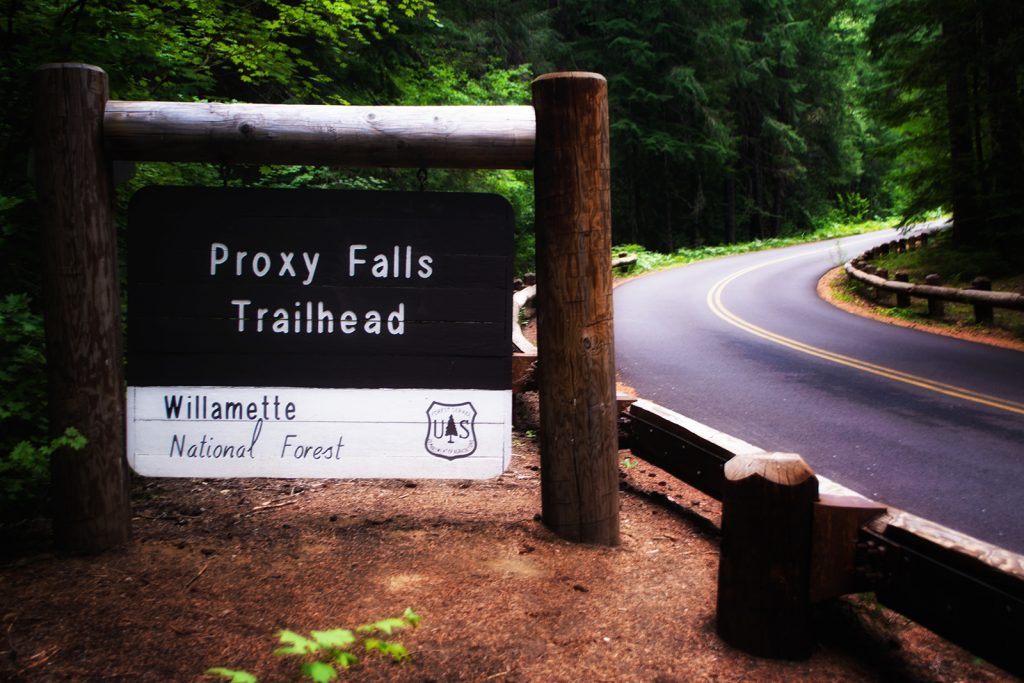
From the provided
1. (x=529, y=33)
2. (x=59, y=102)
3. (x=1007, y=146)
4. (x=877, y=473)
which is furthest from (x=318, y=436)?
(x=529, y=33)

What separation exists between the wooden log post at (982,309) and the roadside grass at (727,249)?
591 inches

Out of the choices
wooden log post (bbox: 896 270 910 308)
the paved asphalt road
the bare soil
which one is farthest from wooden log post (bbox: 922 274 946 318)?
the bare soil

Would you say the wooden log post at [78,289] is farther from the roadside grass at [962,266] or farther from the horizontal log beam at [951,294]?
the roadside grass at [962,266]

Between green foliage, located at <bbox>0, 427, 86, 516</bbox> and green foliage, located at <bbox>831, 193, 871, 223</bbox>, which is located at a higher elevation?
green foliage, located at <bbox>831, 193, 871, 223</bbox>

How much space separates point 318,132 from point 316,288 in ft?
2.55

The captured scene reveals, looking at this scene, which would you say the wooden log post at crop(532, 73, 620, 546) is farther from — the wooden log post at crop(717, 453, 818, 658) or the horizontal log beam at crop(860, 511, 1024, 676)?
the horizontal log beam at crop(860, 511, 1024, 676)

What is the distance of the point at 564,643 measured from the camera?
3080mm

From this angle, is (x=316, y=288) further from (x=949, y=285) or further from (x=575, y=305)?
(x=949, y=285)

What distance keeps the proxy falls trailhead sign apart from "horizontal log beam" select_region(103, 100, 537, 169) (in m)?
0.22

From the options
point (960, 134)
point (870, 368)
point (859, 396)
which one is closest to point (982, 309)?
point (870, 368)

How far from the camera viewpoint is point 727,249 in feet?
126

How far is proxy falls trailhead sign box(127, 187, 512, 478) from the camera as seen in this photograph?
3816mm

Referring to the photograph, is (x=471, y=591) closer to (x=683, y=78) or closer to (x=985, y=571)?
(x=985, y=571)

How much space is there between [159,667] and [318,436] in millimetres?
1307
